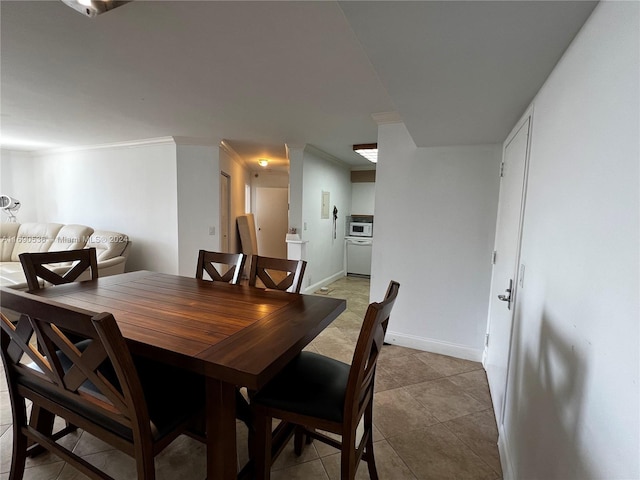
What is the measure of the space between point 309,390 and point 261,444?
31 cm

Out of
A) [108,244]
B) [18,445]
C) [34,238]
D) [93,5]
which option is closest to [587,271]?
[93,5]

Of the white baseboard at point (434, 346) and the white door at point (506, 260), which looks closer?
the white door at point (506, 260)

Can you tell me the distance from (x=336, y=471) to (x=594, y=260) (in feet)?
Result: 4.95

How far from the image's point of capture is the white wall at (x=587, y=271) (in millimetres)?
661

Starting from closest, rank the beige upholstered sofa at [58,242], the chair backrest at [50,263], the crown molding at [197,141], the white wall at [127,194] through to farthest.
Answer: the chair backrest at [50,263], the beige upholstered sofa at [58,242], the crown molding at [197,141], the white wall at [127,194]

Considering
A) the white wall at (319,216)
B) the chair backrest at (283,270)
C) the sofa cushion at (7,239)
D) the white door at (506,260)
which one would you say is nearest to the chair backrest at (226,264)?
the chair backrest at (283,270)

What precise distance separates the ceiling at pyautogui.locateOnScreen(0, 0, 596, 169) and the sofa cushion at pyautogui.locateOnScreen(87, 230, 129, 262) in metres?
1.61

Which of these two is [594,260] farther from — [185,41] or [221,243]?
[221,243]

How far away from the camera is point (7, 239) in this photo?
14.8 ft

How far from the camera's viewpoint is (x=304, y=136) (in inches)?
148

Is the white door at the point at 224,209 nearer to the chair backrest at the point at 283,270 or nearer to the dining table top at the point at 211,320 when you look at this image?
the dining table top at the point at 211,320

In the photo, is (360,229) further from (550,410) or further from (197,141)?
(550,410)

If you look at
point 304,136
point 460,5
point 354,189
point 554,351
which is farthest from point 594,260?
point 354,189

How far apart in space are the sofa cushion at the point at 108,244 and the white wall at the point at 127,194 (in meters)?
0.35
